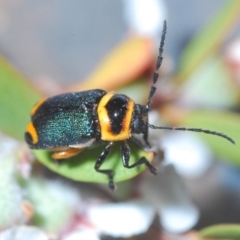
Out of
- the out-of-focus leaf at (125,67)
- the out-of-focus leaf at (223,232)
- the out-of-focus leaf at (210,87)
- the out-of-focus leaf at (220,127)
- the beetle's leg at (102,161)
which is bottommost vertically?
the out-of-focus leaf at (223,232)

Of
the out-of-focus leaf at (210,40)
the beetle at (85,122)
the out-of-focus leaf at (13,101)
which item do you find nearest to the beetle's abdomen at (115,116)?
the beetle at (85,122)

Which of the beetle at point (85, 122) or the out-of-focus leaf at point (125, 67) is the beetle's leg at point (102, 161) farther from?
the out-of-focus leaf at point (125, 67)

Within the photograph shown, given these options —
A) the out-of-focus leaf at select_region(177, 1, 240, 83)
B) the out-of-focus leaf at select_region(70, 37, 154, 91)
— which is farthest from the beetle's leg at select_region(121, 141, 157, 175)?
the out-of-focus leaf at select_region(177, 1, 240, 83)

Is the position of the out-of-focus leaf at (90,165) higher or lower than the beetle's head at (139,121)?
lower

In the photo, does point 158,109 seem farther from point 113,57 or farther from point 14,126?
point 14,126

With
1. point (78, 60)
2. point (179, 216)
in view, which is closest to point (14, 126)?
point (179, 216)

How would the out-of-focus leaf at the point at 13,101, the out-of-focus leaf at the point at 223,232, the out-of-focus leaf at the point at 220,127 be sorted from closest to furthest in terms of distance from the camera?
1. the out-of-focus leaf at the point at 223,232
2. the out-of-focus leaf at the point at 13,101
3. the out-of-focus leaf at the point at 220,127

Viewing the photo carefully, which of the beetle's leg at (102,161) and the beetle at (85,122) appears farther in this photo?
the beetle at (85,122)

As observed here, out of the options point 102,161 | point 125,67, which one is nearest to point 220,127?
point 125,67

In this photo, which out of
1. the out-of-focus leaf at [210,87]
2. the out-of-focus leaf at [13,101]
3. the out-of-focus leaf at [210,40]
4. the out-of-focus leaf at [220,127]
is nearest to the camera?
the out-of-focus leaf at [13,101]
